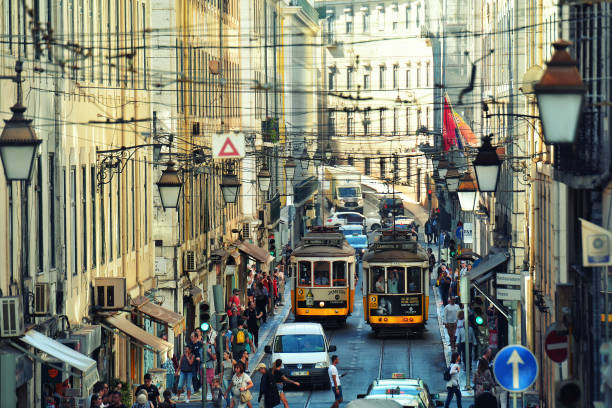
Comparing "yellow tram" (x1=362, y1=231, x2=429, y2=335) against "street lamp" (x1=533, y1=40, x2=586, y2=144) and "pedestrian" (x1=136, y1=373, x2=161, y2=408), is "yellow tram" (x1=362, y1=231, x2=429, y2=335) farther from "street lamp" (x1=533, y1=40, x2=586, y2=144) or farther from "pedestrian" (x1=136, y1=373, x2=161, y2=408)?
"street lamp" (x1=533, y1=40, x2=586, y2=144)

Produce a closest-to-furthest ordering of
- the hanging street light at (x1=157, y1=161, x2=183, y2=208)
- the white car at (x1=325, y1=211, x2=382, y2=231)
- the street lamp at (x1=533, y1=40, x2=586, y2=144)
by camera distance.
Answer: the street lamp at (x1=533, y1=40, x2=586, y2=144) → the hanging street light at (x1=157, y1=161, x2=183, y2=208) → the white car at (x1=325, y1=211, x2=382, y2=231)

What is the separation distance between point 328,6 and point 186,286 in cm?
8388

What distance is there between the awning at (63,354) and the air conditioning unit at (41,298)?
2.40 feet

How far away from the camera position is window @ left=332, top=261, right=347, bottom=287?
147ft

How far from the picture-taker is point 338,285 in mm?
44969

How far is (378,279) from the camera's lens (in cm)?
4241

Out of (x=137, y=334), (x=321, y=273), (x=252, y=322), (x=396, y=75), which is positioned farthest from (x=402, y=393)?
(x=396, y=75)

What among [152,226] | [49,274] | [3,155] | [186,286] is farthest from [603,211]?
[186,286]

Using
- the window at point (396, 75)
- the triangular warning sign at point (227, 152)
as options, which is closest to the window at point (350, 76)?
the window at point (396, 75)

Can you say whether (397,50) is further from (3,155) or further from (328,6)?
(3,155)

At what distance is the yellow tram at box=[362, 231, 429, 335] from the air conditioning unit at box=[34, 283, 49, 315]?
2029 centimetres

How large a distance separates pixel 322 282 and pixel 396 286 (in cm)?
341

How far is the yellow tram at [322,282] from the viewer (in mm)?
44781

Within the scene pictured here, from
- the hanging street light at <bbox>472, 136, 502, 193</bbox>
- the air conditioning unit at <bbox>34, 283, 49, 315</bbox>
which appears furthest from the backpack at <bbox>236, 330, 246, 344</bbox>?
the hanging street light at <bbox>472, 136, 502, 193</bbox>
